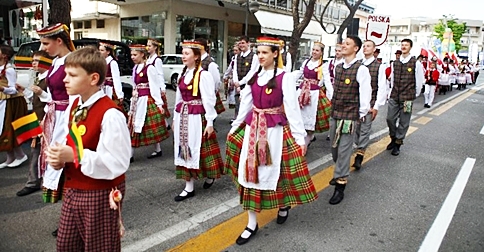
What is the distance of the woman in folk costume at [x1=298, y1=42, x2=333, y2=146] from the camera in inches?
266

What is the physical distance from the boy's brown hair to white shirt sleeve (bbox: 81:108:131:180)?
0.23 m

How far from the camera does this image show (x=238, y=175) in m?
3.57

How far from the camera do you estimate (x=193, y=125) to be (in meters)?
4.34

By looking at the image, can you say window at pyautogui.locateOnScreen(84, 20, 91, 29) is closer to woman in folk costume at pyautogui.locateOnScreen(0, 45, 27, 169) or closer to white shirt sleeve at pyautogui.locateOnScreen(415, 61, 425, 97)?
woman in folk costume at pyautogui.locateOnScreen(0, 45, 27, 169)

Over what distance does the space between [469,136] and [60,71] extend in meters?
8.48

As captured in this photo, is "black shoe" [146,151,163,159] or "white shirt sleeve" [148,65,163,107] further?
"black shoe" [146,151,163,159]

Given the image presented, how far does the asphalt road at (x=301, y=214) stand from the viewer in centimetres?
340

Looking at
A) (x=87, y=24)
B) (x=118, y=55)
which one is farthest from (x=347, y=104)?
(x=87, y=24)

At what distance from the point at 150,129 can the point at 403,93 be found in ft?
14.1

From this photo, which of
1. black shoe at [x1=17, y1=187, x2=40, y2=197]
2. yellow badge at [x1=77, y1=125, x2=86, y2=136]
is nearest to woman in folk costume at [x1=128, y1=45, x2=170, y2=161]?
black shoe at [x1=17, y1=187, x2=40, y2=197]

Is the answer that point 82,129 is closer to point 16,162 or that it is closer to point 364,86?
point 364,86

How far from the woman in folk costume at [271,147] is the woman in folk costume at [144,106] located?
246cm

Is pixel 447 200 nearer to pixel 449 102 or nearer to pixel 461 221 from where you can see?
pixel 461 221

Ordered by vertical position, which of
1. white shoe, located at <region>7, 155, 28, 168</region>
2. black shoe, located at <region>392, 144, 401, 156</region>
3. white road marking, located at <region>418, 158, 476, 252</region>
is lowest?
white road marking, located at <region>418, 158, 476, 252</region>
